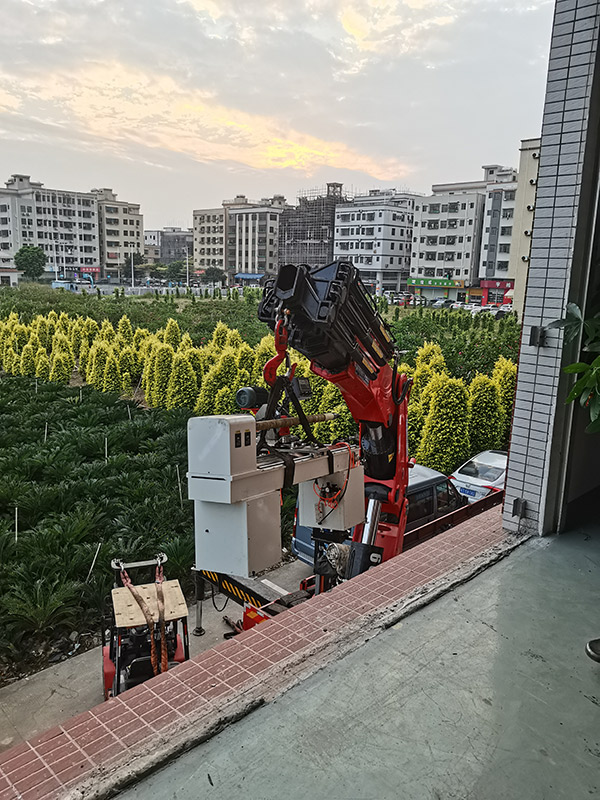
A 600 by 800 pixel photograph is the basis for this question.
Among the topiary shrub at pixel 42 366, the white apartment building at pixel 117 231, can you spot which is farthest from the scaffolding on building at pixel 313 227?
the white apartment building at pixel 117 231

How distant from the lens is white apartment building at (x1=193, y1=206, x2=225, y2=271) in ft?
196

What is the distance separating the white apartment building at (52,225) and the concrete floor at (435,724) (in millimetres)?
59583

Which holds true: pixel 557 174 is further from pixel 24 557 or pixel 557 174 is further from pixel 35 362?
pixel 35 362

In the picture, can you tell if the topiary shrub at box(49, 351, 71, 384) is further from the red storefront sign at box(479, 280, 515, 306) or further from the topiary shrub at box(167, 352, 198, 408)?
the red storefront sign at box(479, 280, 515, 306)

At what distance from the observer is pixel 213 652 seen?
9.61ft

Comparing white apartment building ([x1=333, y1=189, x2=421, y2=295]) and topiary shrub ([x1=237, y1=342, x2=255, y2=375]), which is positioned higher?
white apartment building ([x1=333, y1=189, x2=421, y2=295])

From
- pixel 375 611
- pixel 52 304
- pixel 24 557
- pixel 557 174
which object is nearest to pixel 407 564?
pixel 375 611

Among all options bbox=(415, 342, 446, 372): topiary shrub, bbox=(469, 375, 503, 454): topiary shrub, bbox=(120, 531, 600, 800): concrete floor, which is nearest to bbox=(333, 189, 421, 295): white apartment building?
bbox=(415, 342, 446, 372): topiary shrub

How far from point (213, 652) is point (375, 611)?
0.91 meters

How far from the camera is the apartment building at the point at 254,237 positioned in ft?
164

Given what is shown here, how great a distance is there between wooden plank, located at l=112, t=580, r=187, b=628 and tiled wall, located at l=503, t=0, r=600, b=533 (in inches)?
95.2

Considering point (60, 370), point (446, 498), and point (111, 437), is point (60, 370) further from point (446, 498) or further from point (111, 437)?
point (446, 498)

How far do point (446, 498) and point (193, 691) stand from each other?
4731 millimetres

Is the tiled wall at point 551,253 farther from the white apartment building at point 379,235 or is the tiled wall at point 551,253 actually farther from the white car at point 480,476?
the white apartment building at point 379,235
